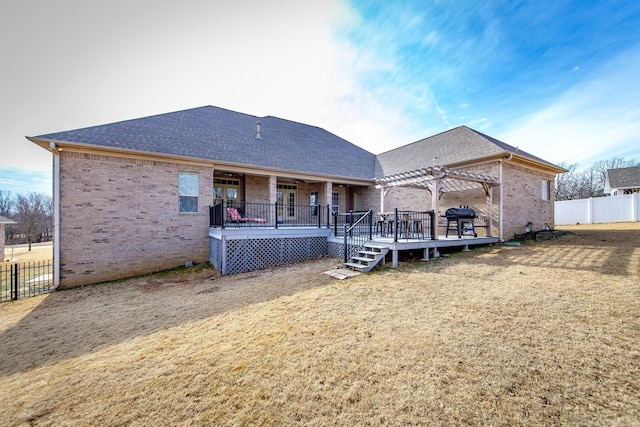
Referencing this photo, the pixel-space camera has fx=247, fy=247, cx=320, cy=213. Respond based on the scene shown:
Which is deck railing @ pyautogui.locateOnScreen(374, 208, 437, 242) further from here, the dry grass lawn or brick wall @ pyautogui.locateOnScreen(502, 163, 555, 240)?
brick wall @ pyautogui.locateOnScreen(502, 163, 555, 240)

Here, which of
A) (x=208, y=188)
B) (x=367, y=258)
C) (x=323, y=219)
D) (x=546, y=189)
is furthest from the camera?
(x=323, y=219)

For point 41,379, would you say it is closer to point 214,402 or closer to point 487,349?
point 214,402

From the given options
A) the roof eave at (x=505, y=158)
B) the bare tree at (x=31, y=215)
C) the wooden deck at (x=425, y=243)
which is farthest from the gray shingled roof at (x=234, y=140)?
the bare tree at (x=31, y=215)

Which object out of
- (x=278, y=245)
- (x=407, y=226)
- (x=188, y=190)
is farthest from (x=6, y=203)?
(x=407, y=226)

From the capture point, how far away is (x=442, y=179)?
346 inches

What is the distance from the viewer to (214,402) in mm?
2459

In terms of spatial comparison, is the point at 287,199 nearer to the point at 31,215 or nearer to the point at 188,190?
the point at 188,190

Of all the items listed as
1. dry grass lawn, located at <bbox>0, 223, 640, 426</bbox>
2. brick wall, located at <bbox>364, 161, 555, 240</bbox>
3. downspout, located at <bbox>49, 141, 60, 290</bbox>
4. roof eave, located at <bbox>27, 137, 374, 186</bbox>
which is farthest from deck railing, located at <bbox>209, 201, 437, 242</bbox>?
downspout, located at <bbox>49, 141, 60, 290</bbox>

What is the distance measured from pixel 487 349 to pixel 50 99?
17389mm

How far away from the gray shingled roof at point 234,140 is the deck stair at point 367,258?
252 inches

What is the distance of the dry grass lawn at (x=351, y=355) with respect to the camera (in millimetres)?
2268

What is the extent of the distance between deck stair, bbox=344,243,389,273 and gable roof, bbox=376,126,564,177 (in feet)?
24.1

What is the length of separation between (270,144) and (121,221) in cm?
758

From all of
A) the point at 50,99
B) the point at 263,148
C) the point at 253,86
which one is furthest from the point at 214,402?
the point at 50,99
